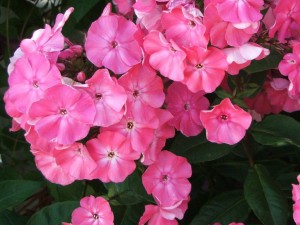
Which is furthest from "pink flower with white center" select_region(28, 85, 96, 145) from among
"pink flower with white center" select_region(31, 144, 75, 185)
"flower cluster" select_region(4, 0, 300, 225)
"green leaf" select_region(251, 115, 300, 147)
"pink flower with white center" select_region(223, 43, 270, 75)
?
"green leaf" select_region(251, 115, 300, 147)

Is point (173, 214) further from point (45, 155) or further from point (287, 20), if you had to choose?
point (287, 20)

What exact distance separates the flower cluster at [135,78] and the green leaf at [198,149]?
78 millimetres

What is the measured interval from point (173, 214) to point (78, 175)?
0.20 metres

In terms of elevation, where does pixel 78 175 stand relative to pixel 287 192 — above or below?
above

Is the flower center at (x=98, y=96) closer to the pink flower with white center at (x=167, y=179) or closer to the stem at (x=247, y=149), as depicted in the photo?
the pink flower with white center at (x=167, y=179)

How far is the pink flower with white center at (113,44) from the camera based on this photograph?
2.74 feet

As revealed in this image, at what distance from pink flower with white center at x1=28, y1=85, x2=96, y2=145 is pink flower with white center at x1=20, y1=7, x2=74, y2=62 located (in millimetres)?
74

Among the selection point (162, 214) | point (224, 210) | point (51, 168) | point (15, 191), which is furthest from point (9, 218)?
point (224, 210)

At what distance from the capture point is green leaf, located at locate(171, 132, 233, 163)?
38.9 inches

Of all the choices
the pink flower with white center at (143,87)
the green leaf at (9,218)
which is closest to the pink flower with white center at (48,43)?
the pink flower with white center at (143,87)

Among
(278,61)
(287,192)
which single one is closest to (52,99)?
(278,61)

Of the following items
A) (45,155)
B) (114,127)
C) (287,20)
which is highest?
(287,20)

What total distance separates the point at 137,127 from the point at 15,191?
30 centimetres

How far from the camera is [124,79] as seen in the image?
2.78 ft
